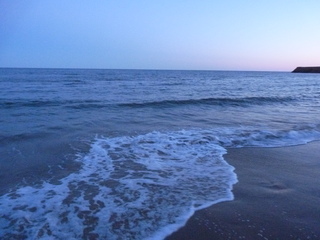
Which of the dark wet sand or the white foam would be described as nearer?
the dark wet sand

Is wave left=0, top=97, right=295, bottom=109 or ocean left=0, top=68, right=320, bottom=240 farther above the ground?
wave left=0, top=97, right=295, bottom=109

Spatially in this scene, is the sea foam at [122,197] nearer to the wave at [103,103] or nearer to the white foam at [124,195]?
the white foam at [124,195]

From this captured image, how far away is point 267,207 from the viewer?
434cm

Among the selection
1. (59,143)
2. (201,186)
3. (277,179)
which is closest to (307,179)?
(277,179)

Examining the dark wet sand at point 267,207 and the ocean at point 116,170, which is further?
the ocean at point 116,170

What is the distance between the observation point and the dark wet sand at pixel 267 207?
364cm

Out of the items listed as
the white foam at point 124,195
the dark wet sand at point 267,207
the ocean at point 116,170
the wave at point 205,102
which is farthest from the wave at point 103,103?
the dark wet sand at point 267,207

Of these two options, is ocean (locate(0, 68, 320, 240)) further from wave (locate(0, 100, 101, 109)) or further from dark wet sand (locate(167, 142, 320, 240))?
wave (locate(0, 100, 101, 109))

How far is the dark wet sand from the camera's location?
3637 millimetres

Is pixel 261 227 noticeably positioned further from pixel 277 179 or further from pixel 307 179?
pixel 307 179

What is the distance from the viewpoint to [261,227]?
3.75 meters

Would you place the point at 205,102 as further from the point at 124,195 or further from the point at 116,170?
the point at 124,195

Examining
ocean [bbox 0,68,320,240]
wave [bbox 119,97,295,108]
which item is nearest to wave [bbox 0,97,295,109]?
wave [bbox 119,97,295,108]

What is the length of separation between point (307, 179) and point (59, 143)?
705 cm
